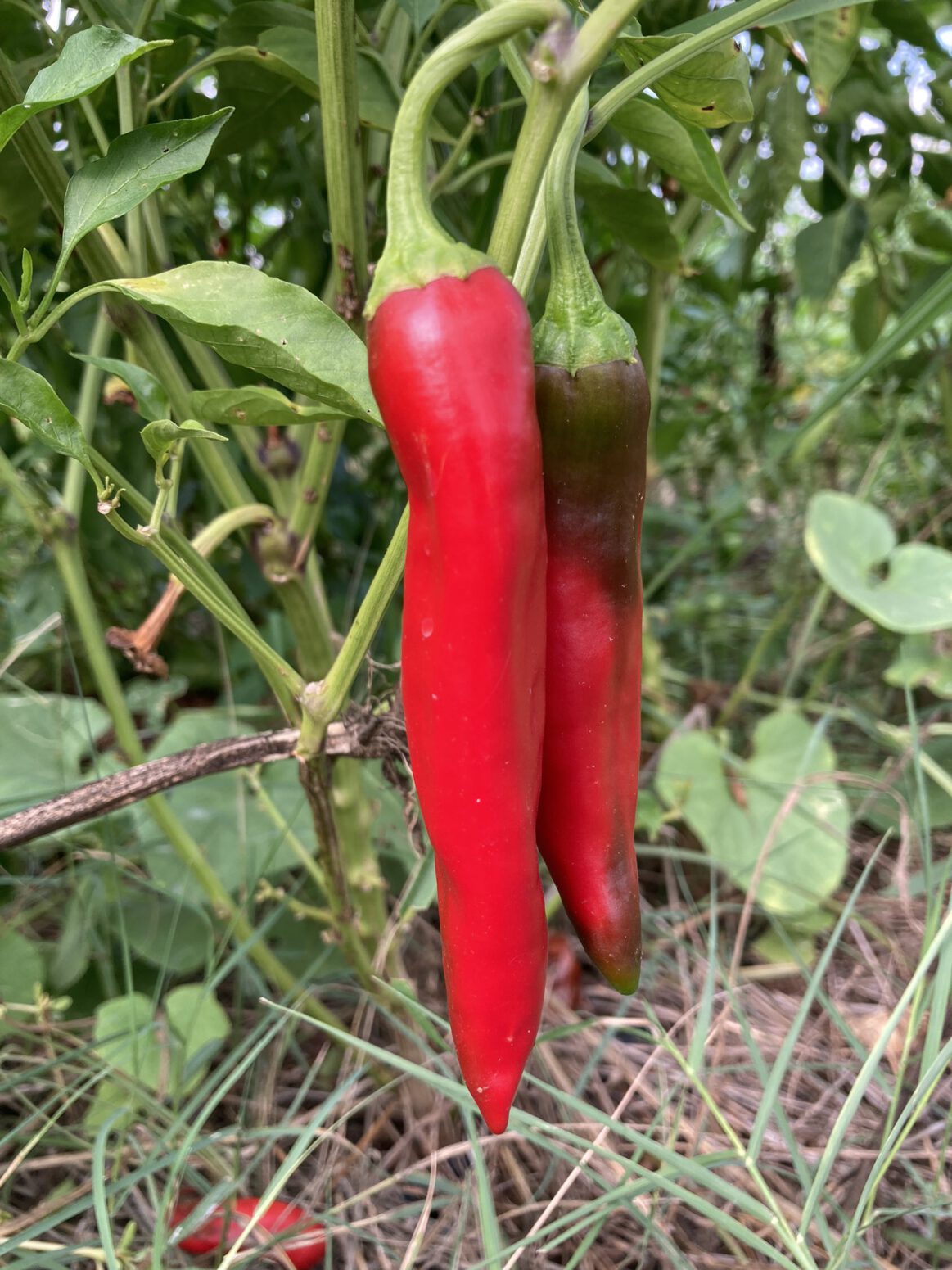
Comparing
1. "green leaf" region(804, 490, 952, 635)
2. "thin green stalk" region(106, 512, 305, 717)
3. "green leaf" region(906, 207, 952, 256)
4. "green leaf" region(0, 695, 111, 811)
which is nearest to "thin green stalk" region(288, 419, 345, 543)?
"thin green stalk" region(106, 512, 305, 717)

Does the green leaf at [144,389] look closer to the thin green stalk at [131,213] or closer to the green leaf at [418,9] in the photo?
the thin green stalk at [131,213]

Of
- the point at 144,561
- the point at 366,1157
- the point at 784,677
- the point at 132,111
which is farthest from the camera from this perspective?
the point at 784,677

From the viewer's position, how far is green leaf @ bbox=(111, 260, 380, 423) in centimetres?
40

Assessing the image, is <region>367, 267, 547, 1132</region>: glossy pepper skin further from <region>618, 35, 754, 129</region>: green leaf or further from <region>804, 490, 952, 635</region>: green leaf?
<region>804, 490, 952, 635</region>: green leaf

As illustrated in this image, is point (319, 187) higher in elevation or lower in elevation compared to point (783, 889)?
higher

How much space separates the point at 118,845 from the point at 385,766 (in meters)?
0.46

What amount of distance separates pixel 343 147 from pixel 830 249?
0.71 metres

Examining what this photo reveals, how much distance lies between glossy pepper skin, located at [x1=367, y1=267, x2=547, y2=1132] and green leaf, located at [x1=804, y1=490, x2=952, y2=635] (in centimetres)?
73

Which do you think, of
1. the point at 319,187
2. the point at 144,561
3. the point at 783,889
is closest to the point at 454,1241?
the point at 783,889

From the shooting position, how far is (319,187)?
36.3 inches

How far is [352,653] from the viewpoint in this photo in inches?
20.6

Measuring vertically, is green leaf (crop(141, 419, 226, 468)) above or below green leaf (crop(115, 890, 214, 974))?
above

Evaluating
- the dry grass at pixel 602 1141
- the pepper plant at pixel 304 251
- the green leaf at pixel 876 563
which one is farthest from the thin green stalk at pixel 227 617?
the green leaf at pixel 876 563

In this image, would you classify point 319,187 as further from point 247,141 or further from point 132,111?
point 132,111
